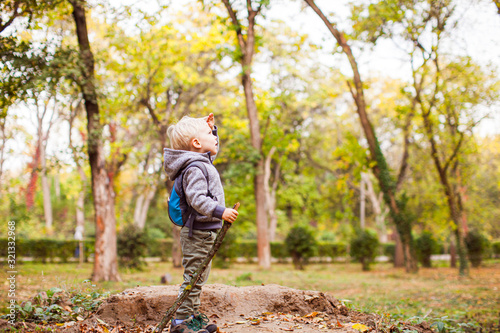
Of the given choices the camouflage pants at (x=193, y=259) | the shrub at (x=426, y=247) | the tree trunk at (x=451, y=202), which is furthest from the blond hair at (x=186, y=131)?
the shrub at (x=426, y=247)

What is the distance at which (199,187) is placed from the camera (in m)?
3.17

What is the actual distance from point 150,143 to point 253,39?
25.8 ft

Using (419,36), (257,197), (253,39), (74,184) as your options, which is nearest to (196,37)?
(253,39)

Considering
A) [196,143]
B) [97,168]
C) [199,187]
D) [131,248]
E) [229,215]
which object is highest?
[97,168]

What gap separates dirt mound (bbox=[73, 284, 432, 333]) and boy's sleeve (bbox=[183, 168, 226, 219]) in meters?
1.16

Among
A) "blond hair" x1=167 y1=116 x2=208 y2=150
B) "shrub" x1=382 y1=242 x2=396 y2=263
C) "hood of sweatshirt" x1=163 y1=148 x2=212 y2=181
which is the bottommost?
"shrub" x1=382 y1=242 x2=396 y2=263

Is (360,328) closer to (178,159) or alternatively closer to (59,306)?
(178,159)

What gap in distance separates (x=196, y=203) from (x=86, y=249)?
18384 millimetres

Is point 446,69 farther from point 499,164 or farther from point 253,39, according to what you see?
point 499,164

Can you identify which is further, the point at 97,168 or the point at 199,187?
the point at 97,168

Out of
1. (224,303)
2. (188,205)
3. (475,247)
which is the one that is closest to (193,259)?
(188,205)

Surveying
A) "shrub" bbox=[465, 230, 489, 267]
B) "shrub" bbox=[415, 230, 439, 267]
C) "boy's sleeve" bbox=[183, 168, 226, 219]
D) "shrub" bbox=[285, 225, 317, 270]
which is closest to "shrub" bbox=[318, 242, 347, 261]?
"shrub" bbox=[415, 230, 439, 267]

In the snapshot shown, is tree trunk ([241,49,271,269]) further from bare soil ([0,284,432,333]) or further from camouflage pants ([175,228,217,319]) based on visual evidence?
camouflage pants ([175,228,217,319])

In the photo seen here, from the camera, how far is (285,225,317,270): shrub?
53.2ft
